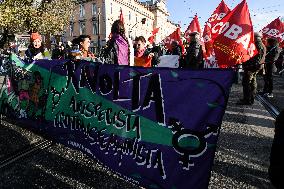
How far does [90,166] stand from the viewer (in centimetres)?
395

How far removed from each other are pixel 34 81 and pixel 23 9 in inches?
830

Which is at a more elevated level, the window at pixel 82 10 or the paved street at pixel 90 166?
the window at pixel 82 10

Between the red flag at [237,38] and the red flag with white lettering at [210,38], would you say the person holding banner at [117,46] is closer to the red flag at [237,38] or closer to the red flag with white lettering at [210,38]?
the red flag at [237,38]

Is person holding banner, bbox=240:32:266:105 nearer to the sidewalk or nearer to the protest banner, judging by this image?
the sidewalk

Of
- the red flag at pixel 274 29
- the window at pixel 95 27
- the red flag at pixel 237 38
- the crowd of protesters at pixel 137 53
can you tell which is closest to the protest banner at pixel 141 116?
the crowd of protesters at pixel 137 53

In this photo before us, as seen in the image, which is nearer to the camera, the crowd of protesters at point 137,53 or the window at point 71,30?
the crowd of protesters at point 137,53

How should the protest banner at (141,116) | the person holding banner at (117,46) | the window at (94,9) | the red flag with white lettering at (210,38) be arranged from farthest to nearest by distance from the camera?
the window at (94,9)
the red flag with white lettering at (210,38)
the person holding banner at (117,46)
the protest banner at (141,116)

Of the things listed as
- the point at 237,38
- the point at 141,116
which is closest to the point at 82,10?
the point at 237,38

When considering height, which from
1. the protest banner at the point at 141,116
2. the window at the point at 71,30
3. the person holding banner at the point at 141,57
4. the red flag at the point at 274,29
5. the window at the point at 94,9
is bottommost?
the protest banner at the point at 141,116

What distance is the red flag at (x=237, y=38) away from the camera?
5441 mm

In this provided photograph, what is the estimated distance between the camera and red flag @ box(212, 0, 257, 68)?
544 centimetres

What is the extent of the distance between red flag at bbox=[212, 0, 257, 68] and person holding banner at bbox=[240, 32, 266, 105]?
205 centimetres

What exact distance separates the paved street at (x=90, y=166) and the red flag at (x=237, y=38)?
137 cm

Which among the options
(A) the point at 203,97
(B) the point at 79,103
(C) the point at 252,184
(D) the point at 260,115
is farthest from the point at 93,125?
(D) the point at 260,115
